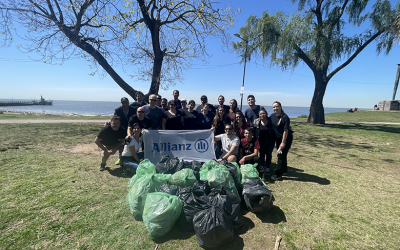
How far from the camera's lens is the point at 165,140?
5441 millimetres

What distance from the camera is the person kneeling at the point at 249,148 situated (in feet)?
15.5

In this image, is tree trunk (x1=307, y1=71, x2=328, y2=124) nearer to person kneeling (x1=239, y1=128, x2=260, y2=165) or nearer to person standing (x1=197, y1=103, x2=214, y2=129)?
person standing (x1=197, y1=103, x2=214, y2=129)

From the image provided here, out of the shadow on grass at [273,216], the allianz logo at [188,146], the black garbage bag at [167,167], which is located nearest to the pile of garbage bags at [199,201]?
the shadow on grass at [273,216]

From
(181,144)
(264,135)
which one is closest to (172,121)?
(181,144)

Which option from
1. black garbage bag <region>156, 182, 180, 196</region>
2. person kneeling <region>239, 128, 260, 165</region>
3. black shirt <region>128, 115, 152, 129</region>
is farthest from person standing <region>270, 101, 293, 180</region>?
black shirt <region>128, 115, 152, 129</region>

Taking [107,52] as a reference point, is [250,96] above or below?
below

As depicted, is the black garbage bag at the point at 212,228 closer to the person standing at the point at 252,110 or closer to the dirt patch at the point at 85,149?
the person standing at the point at 252,110

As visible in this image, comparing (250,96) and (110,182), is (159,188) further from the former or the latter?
(250,96)

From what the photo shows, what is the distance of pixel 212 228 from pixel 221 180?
1.11 meters

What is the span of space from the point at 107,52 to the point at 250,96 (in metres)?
7.92

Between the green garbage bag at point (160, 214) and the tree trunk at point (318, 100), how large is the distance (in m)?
18.2

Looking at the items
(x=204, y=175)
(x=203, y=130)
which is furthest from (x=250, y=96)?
(x=204, y=175)

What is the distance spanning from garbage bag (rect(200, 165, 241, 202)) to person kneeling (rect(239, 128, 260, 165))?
1.37 meters

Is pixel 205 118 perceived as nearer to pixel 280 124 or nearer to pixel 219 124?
pixel 219 124
